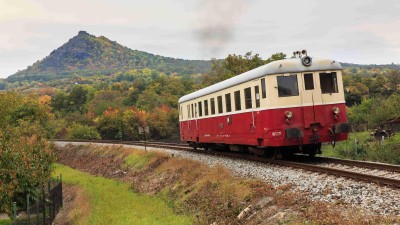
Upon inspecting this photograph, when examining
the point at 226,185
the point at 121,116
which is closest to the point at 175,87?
the point at 121,116

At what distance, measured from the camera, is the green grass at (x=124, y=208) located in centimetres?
1469

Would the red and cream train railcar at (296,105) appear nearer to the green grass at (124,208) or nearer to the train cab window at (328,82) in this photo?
the train cab window at (328,82)

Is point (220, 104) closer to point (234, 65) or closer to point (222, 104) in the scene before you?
point (222, 104)

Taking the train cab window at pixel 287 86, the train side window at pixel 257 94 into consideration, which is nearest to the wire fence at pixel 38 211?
the train side window at pixel 257 94

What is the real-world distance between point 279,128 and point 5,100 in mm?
48286

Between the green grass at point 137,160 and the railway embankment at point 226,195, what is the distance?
0.31 feet

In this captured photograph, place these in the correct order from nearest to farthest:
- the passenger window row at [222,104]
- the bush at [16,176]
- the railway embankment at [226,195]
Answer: the railway embankment at [226,195] < the passenger window row at [222,104] < the bush at [16,176]

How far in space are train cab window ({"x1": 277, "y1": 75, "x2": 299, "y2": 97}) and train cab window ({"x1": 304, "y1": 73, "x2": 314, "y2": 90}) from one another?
14.8 inches

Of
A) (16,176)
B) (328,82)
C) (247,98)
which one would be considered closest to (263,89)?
(247,98)

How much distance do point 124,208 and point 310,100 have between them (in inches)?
348

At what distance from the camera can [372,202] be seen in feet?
28.8

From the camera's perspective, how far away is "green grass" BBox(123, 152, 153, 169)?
1100 inches

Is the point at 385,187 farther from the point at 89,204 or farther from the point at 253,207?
the point at 89,204

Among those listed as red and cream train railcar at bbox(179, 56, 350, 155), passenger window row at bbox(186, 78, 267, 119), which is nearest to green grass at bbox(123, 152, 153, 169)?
passenger window row at bbox(186, 78, 267, 119)
